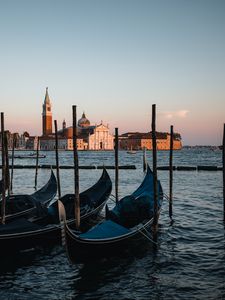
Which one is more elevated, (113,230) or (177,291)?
(113,230)

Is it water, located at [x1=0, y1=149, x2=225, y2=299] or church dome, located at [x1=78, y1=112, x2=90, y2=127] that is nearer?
water, located at [x1=0, y1=149, x2=225, y2=299]

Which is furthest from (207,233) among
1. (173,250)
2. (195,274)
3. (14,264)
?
(14,264)

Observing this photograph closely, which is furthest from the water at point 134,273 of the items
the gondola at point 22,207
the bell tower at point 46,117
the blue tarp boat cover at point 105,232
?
the bell tower at point 46,117

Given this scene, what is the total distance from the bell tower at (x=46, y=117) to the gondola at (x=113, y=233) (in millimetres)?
136795

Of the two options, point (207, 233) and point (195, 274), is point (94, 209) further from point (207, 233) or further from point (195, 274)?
point (195, 274)

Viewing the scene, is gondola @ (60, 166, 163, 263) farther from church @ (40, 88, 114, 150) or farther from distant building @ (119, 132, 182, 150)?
distant building @ (119, 132, 182, 150)

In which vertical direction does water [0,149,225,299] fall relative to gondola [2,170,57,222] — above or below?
below

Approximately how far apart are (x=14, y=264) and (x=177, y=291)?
4115 millimetres

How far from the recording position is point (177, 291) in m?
7.38

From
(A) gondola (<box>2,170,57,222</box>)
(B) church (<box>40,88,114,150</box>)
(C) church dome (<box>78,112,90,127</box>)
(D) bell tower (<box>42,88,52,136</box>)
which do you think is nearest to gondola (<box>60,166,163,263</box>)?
(A) gondola (<box>2,170,57,222</box>)

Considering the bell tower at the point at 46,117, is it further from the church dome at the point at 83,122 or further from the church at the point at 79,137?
the church dome at the point at 83,122

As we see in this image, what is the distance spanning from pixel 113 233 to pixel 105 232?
227 millimetres

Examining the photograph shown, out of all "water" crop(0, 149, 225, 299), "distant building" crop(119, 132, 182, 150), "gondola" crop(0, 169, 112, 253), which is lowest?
"water" crop(0, 149, 225, 299)

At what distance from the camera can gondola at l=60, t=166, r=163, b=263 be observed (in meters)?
8.12
